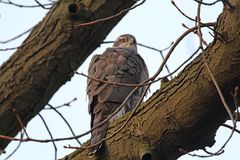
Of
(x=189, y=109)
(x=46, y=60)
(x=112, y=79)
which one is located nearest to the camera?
(x=189, y=109)

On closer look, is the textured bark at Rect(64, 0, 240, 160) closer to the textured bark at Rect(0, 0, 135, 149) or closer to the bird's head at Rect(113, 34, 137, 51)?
the textured bark at Rect(0, 0, 135, 149)

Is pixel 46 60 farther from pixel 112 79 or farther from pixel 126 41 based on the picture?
pixel 126 41

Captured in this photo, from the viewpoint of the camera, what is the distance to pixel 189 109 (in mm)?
3814


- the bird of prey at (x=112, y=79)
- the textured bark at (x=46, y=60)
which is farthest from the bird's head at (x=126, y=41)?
the textured bark at (x=46, y=60)

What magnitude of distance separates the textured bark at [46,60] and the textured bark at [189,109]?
1.62ft

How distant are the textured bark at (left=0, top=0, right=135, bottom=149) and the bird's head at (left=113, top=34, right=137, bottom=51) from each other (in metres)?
3.68

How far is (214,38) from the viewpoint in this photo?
371cm

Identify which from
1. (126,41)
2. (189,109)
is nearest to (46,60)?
(189,109)

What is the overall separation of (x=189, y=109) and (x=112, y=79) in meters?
2.33

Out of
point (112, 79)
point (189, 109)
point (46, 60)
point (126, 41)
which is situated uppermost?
point (126, 41)

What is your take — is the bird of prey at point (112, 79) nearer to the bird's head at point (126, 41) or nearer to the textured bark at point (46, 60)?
the bird's head at point (126, 41)

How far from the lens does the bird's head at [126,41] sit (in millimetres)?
7859

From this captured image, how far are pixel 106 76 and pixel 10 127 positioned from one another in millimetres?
2101

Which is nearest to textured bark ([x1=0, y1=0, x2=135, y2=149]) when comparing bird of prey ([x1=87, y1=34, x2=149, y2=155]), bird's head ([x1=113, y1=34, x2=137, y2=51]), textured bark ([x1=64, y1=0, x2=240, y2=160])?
textured bark ([x1=64, y1=0, x2=240, y2=160])
